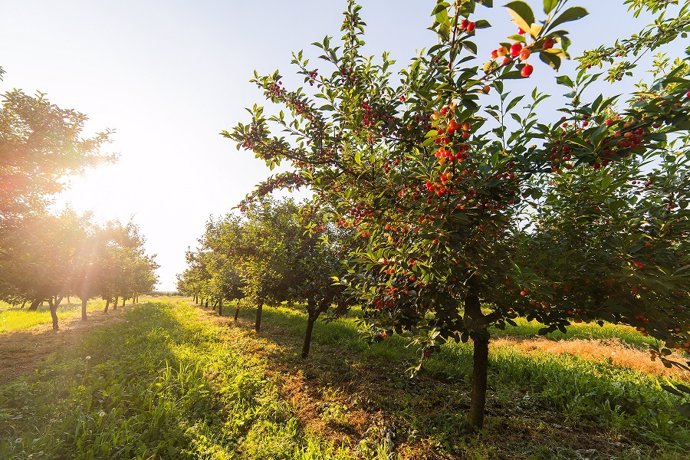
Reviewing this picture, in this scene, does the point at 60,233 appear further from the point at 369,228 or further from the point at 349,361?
the point at 369,228

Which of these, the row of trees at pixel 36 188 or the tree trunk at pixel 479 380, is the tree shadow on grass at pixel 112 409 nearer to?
the tree trunk at pixel 479 380

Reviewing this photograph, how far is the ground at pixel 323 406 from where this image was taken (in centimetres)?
438

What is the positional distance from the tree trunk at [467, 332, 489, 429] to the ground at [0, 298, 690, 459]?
22 centimetres

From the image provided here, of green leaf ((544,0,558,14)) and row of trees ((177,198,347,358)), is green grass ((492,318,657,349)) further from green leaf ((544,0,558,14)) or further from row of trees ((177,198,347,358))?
green leaf ((544,0,558,14))

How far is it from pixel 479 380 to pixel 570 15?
16.2ft

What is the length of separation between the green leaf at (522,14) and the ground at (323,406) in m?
3.51

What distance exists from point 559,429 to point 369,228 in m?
5.08

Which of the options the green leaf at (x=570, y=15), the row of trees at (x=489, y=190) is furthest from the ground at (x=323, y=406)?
the green leaf at (x=570, y=15)

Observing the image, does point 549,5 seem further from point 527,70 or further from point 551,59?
point 527,70

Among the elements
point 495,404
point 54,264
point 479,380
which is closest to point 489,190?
point 479,380

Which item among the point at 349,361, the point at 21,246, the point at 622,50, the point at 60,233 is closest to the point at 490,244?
the point at 622,50

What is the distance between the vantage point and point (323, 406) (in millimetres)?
5941

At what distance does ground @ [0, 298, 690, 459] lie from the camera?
438 cm

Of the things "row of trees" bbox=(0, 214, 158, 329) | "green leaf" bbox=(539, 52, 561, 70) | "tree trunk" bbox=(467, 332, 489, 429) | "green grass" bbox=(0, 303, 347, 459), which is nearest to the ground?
"green grass" bbox=(0, 303, 347, 459)
